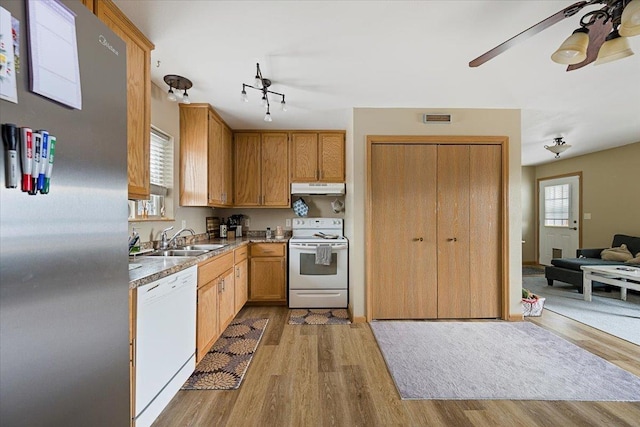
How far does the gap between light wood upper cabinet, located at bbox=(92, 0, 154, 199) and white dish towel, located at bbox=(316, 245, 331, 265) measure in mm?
2043

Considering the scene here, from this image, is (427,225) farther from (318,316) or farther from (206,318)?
(206,318)

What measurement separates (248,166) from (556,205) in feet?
21.5

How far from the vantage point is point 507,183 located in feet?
10.4

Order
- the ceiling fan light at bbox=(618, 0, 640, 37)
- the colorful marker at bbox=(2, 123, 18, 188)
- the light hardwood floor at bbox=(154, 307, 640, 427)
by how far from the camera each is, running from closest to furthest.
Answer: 1. the colorful marker at bbox=(2, 123, 18, 188)
2. the ceiling fan light at bbox=(618, 0, 640, 37)
3. the light hardwood floor at bbox=(154, 307, 640, 427)

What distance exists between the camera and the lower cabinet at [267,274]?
3.65 meters

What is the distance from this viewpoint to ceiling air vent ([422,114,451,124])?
316 centimetres

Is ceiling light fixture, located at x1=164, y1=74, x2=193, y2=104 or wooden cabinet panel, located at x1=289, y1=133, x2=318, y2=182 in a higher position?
ceiling light fixture, located at x1=164, y1=74, x2=193, y2=104

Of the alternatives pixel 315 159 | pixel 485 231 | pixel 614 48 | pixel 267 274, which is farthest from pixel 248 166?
pixel 614 48

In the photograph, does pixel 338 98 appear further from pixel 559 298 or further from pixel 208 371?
pixel 559 298

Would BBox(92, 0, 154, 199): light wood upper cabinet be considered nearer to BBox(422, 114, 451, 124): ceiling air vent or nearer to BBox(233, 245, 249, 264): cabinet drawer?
BBox(233, 245, 249, 264): cabinet drawer

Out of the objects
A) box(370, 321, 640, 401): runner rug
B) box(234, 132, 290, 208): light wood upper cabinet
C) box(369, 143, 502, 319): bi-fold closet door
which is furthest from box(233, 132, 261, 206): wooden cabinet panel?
box(370, 321, 640, 401): runner rug

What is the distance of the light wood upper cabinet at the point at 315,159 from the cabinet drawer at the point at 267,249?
951mm

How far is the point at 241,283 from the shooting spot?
3318 millimetres

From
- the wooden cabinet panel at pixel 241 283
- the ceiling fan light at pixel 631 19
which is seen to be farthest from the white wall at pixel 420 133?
Answer: the ceiling fan light at pixel 631 19
